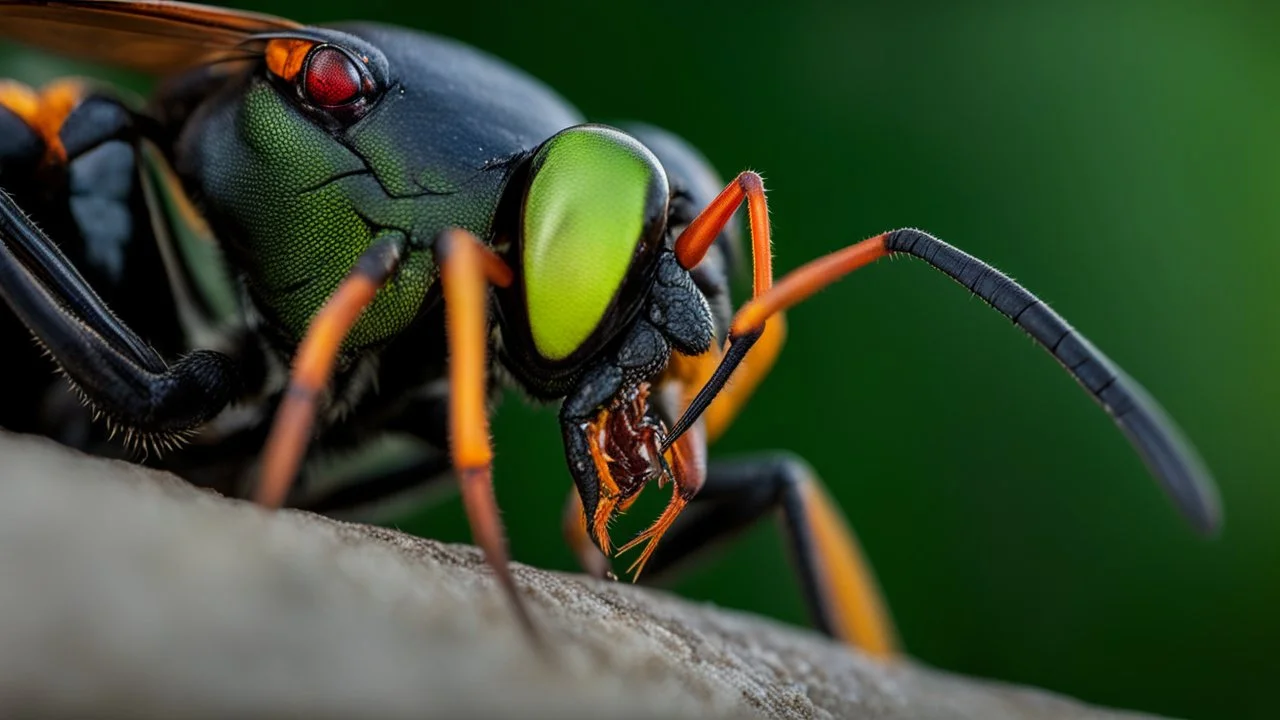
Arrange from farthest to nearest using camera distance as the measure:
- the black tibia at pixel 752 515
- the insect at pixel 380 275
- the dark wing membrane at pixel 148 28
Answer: the black tibia at pixel 752 515 < the dark wing membrane at pixel 148 28 < the insect at pixel 380 275

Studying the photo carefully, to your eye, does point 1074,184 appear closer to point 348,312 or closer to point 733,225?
point 733,225

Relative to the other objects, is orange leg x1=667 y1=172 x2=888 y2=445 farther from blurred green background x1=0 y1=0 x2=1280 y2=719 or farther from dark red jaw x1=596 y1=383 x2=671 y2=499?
blurred green background x1=0 y1=0 x2=1280 y2=719

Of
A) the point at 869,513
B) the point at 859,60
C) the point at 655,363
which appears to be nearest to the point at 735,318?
the point at 655,363

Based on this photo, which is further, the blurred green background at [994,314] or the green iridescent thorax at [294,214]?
the blurred green background at [994,314]

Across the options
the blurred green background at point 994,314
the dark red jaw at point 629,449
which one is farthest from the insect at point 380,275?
the blurred green background at point 994,314

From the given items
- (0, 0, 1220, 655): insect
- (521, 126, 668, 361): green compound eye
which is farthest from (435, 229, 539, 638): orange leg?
(521, 126, 668, 361): green compound eye

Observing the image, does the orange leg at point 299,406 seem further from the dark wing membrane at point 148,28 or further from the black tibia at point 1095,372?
the dark wing membrane at point 148,28

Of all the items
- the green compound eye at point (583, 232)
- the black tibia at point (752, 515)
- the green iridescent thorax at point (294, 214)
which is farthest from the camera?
the black tibia at point (752, 515)
